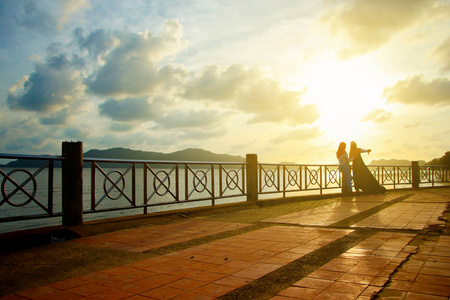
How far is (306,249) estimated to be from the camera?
4.09m

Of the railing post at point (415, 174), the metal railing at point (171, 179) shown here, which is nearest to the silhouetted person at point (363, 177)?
the metal railing at point (171, 179)

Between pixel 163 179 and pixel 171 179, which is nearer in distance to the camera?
pixel 163 179

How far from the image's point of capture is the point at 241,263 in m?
3.58

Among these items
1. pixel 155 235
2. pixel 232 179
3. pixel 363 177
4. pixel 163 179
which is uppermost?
pixel 163 179

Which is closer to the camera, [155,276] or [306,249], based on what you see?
[155,276]

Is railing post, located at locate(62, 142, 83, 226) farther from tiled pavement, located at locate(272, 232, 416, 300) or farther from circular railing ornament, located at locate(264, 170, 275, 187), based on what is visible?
circular railing ornament, located at locate(264, 170, 275, 187)

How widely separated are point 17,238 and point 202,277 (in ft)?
9.71

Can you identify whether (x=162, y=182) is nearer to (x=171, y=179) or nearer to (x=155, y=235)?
(x=171, y=179)

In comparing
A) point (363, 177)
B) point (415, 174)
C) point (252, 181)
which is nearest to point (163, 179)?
point (252, 181)

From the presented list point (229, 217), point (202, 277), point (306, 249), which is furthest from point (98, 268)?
point (229, 217)

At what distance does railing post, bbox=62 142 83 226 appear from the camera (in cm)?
550

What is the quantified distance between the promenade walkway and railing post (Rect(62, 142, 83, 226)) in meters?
0.32

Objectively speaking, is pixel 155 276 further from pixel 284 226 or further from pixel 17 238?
pixel 284 226

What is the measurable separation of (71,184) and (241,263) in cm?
334
